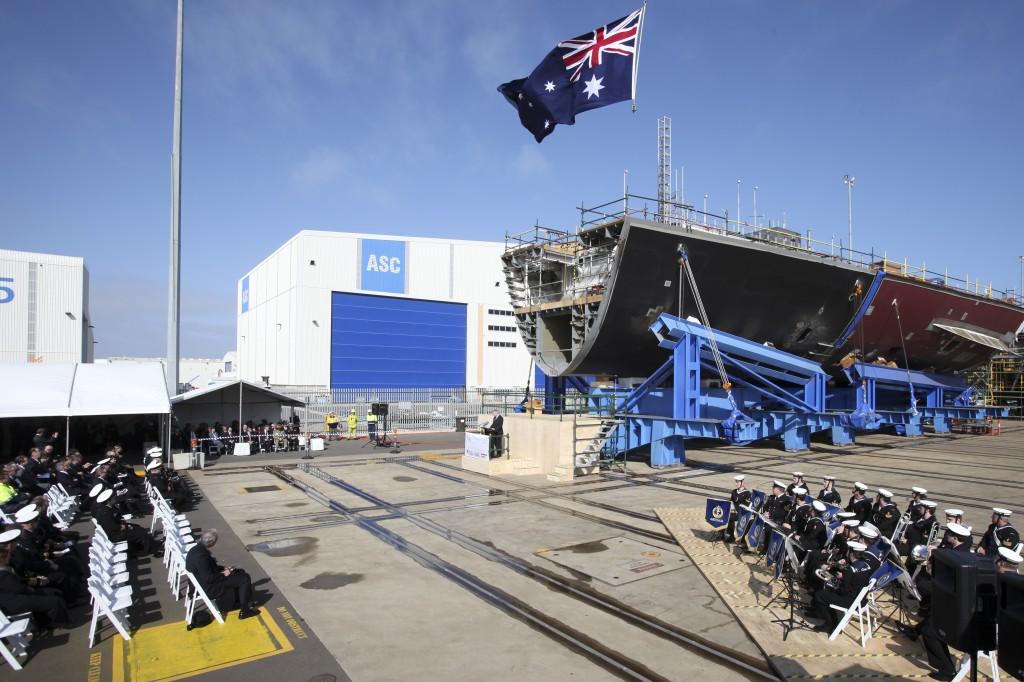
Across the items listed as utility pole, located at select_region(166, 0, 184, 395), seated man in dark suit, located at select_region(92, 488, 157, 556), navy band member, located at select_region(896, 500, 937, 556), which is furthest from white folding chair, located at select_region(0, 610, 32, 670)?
utility pole, located at select_region(166, 0, 184, 395)

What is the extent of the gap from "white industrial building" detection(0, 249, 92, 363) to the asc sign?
1706 cm

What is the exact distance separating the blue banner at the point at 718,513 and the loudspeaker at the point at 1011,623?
6196 millimetres

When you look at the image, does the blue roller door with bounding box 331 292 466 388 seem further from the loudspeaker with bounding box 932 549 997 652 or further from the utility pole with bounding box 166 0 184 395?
the loudspeaker with bounding box 932 549 997 652

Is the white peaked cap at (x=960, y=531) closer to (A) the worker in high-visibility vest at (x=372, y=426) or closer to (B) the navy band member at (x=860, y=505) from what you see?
(B) the navy band member at (x=860, y=505)

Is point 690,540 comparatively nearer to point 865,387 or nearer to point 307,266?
point 865,387

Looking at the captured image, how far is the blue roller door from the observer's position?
142 feet

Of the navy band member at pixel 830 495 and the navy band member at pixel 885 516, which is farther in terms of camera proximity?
the navy band member at pixel 830 495

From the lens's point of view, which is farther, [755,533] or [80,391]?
[80,391]

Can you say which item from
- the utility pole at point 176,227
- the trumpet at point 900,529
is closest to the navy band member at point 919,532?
the trumpet at point 900,529

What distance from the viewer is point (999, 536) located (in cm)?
728

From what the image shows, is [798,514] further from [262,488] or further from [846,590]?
[262,488]

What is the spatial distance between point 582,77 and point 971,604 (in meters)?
15.1

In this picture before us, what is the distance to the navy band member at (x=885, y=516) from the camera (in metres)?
8.51

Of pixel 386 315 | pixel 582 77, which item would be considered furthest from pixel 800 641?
pixel 386 315
